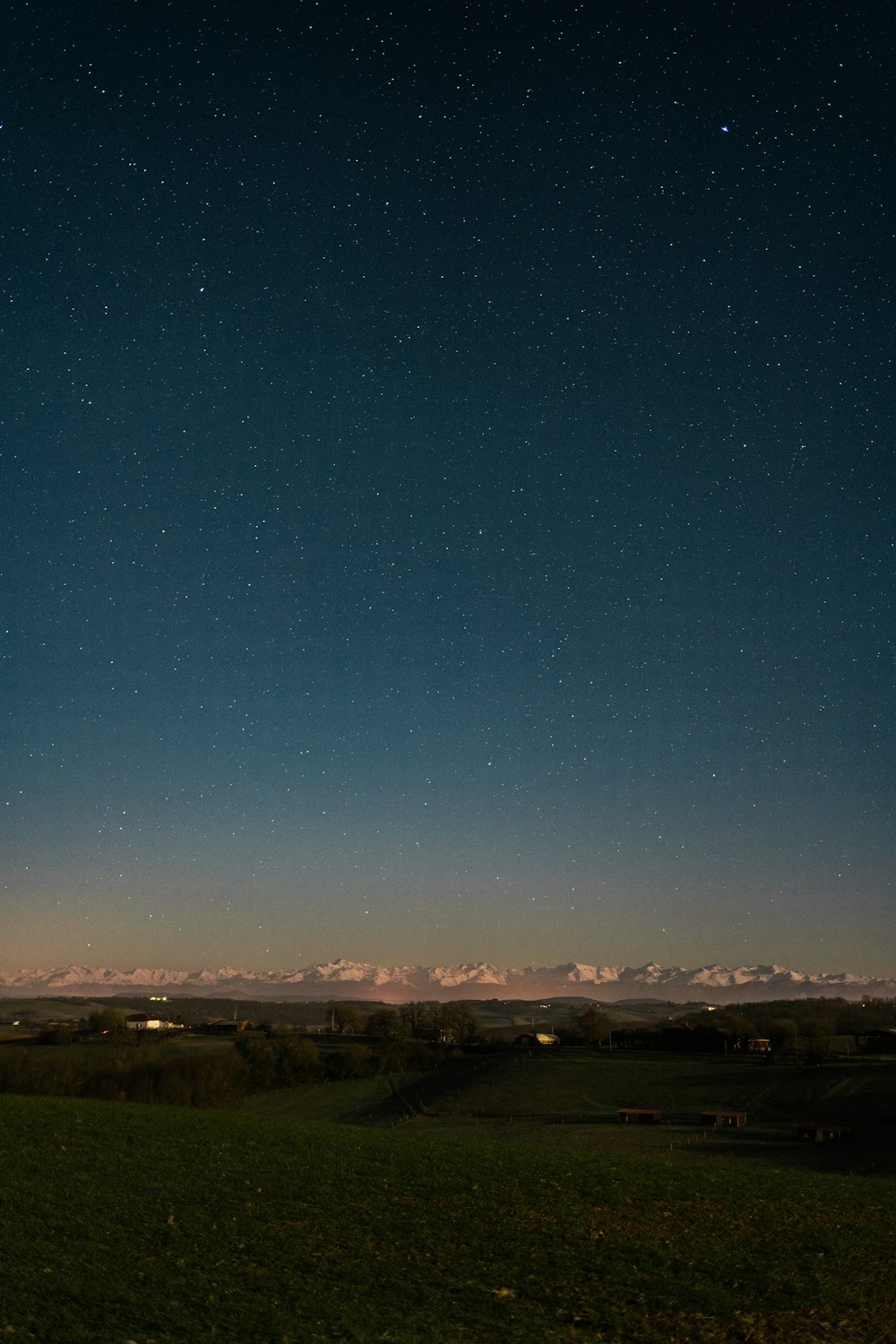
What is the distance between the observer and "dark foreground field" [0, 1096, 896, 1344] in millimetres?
11062

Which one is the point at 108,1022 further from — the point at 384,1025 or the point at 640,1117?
the point at 640,1117

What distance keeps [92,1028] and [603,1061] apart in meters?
89.6

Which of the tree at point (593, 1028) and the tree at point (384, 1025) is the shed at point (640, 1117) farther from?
the tree at point (593, 1028)

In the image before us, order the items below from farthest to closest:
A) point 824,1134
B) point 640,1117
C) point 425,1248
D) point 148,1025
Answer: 1. point 148,1025
2. point 640,1117
3. point 824,1134
4. point 425,1248

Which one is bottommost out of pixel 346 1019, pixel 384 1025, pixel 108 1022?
pixel 346 1019

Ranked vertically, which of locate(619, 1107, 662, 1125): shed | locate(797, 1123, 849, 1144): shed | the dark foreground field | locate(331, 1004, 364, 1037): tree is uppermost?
the dark foreground field

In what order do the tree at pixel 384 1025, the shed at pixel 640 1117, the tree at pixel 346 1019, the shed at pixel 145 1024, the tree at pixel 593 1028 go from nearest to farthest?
the shed at pixel 640 1117 → the tree at pixel 384 1025 → the tree at pixel 593 1028 → the shed at pixel 145 1024 → the tree at pixel 346 1019

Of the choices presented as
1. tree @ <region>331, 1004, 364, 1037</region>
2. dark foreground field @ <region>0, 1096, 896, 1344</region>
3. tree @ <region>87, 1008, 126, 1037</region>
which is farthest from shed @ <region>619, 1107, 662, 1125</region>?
tree @ <region>331, 1004, 364, 1037</region>

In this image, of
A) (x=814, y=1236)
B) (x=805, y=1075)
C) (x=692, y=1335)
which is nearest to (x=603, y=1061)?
(x=805, y=1075)

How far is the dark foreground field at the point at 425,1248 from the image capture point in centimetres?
1106

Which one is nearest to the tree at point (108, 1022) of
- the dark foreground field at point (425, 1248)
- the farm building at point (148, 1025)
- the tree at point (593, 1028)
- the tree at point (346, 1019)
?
the farm building at point (148, 1025)

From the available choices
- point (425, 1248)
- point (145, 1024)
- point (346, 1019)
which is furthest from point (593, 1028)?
point (425, 1248)

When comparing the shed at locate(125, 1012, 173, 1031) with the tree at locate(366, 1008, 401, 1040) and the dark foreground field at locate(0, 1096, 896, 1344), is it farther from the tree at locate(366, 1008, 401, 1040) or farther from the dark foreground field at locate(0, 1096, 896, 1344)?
the dark foreground field at locate(0, 1096, 896, 1344)

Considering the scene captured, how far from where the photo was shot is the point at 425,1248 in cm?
1452
